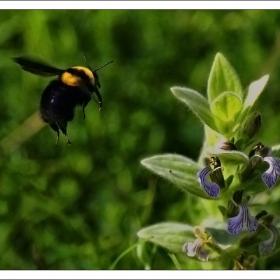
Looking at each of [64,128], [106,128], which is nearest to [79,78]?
[64,128]

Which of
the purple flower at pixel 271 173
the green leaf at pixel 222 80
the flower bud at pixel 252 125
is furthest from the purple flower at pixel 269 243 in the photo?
the green leaf at pixel 222 80

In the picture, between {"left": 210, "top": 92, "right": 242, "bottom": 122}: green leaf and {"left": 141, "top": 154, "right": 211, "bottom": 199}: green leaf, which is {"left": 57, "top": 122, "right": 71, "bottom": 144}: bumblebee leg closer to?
{"left": 141, "top": 154, "right": 211, "bottom": 199}: green leaf

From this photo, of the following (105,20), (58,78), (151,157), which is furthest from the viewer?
(105,20)

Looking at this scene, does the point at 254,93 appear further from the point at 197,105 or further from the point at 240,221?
the point at 240,221

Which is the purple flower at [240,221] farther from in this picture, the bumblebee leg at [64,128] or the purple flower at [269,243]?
the bumblebee leg at [64,128]

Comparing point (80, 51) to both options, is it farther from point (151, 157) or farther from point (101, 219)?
point (101, 219)

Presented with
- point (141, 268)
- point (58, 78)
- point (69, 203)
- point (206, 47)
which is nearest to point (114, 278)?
point (141, 268)

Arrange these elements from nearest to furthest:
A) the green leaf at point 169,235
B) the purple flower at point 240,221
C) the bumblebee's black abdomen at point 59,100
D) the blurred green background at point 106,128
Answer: the bumblebee's black abdomen at point 59,100, the purple flower at point 240,221, the green leaf at point 169,235, the blurred green background at point 106,128
